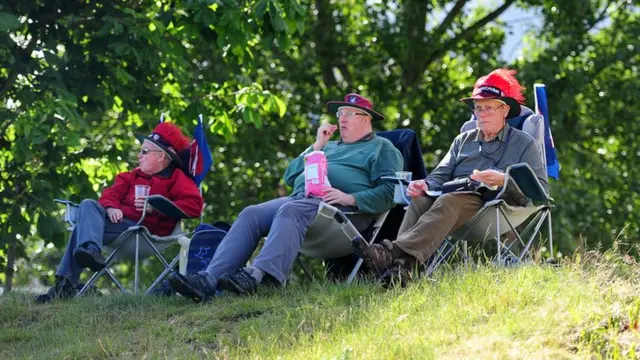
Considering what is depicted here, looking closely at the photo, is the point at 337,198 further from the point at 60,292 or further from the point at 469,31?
the point at 469,31

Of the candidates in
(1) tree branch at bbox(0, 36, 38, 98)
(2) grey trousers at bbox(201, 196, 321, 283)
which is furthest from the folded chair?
(1) tree branch at bbox(0, 36, 38, 98)

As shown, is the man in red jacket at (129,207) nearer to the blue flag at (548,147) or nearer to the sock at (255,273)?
the sock at (255,273)

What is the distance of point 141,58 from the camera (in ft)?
31.0

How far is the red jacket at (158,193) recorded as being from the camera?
24.3 feet

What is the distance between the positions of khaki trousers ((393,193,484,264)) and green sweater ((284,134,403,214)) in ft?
0.95

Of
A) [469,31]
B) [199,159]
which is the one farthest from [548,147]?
[469,31]

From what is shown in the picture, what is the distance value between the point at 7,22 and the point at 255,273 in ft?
10.4

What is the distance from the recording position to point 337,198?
6.63m

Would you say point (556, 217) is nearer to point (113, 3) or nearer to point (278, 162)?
point (278, 162)

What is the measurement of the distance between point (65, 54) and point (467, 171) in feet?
14.2

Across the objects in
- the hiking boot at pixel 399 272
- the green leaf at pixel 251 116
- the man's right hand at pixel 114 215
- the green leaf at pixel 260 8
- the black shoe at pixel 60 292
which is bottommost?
the black shoe at pixel 60 292

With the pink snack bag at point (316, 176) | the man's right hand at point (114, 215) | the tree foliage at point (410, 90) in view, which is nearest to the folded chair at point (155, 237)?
the man's right hand at point (114, 215)

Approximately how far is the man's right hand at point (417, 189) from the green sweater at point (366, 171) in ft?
0.95

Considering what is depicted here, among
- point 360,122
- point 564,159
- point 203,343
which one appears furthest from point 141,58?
point 564,159
